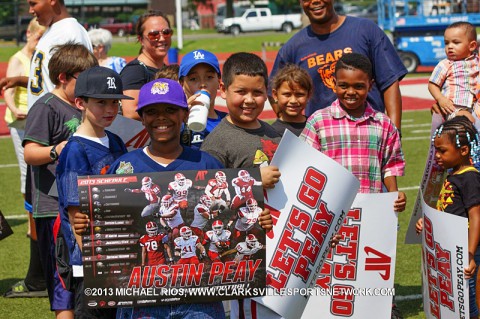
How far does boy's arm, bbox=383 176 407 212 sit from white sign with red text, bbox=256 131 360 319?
75 centimetres

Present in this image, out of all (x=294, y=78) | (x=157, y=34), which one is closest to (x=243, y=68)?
(x=294, y=78)

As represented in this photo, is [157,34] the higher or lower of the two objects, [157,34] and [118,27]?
the higher

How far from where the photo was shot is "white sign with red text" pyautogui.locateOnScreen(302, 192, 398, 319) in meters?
5.12

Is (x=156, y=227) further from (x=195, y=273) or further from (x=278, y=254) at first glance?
(x=278, y=254)

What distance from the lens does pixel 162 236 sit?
3.94 meters

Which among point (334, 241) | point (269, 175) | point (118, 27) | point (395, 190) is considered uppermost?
point (269, 175)

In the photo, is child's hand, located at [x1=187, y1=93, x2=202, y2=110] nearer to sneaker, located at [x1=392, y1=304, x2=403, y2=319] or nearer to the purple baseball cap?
the purple baseball cap

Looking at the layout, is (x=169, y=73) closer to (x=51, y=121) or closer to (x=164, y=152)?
(x=51, y=121)

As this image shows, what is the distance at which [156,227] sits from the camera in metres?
3.94

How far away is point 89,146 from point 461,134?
2.29 metres

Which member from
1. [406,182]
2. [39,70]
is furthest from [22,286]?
[406,182]

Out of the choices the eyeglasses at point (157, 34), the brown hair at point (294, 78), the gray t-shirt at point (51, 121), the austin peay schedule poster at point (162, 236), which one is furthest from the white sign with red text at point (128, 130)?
the austin peay schedule poster at point (162, 236)

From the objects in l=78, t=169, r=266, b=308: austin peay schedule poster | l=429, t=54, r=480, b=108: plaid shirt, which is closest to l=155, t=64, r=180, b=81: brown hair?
l=78, t=169, r=266, b=308: austin peay schedule poster

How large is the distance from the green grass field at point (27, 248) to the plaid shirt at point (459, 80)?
1.54m
